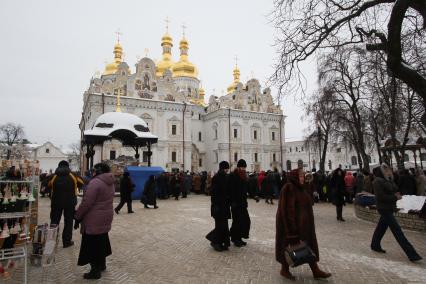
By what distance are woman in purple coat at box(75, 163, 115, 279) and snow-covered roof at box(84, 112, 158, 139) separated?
54.1 ft

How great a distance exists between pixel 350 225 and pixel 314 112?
1642 cm

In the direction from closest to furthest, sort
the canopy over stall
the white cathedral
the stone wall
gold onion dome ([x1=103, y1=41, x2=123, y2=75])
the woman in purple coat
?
the woman in purple coat → the stone wall → the canopy over stall → the white cathedral → gold onion dome ([x1=103, y1=41, x2=123, y2=75])

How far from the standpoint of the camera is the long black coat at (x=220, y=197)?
7.24 metres

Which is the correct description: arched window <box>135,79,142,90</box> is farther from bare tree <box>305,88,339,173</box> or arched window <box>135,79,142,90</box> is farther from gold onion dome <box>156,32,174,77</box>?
bare tree <box>305,88,339,173</box>

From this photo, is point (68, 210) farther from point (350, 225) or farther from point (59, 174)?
point (350, 225)

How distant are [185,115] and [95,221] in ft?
129

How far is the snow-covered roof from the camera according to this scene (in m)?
21.5

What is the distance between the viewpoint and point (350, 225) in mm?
10414

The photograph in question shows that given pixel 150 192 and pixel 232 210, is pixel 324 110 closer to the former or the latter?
pixel 150 192

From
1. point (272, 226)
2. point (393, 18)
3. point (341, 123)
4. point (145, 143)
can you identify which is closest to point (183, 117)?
point (145, 143)

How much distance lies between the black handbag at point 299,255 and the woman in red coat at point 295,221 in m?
0.13

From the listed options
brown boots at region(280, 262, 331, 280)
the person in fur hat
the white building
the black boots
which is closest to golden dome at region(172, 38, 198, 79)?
the white building

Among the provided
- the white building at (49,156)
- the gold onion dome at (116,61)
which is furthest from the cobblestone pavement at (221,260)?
the white building at (49,156)

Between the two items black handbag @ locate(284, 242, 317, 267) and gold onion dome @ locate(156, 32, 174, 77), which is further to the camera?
gold onion dome @ locate(156, 32, 174, 77)
